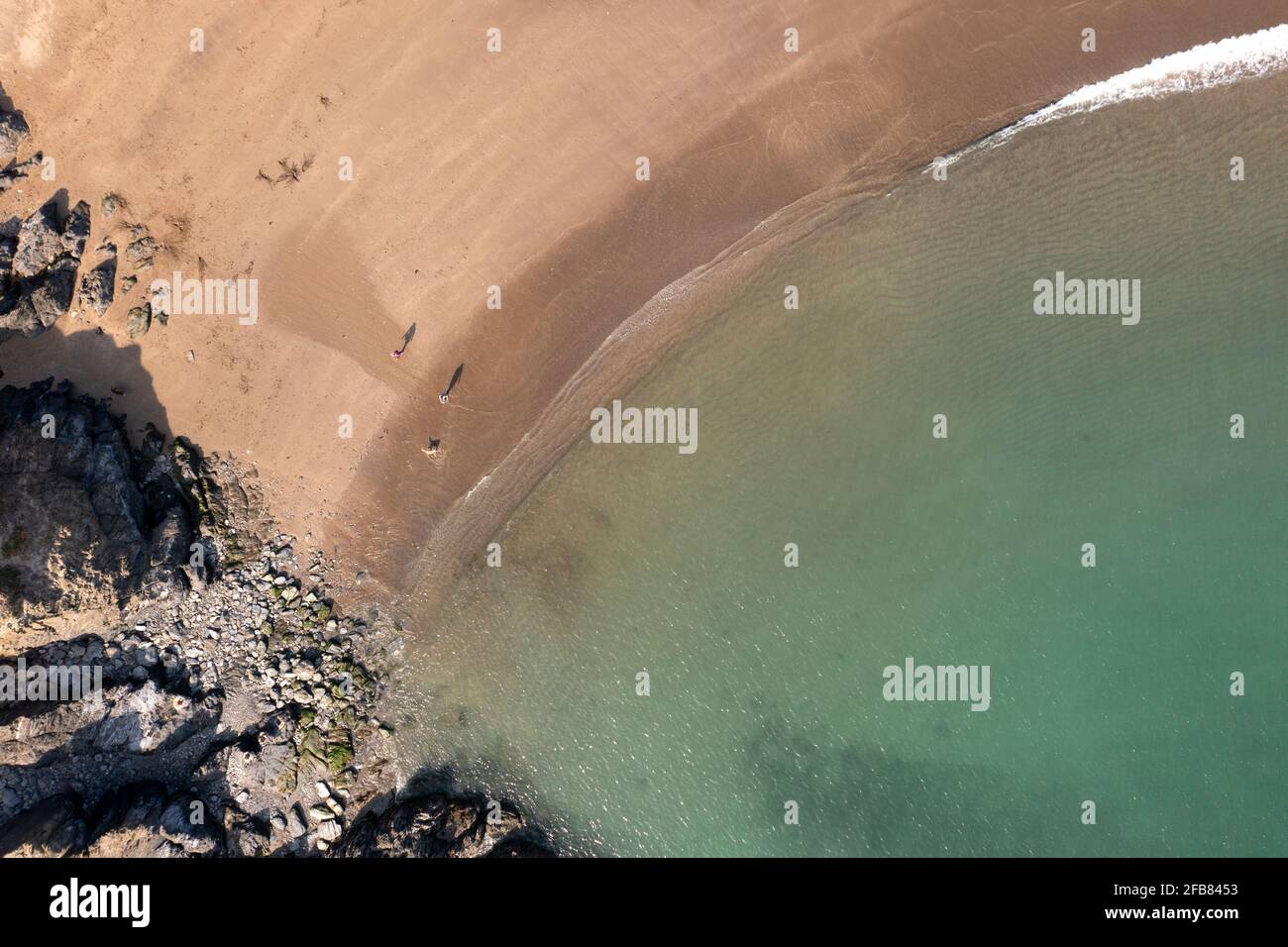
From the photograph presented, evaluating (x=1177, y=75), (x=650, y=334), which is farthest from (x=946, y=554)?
(x=1177, y=75)

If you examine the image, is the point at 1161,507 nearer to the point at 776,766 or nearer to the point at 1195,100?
the point at 1195,100

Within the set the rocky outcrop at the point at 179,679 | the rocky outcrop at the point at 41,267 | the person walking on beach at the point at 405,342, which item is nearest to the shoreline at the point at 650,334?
the rocky outcrop at the point at 179,679

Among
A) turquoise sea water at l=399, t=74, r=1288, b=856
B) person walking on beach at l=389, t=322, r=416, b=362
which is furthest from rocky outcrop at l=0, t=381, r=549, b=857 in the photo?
person walking on beach at l=389, t=322, r=416, b=362

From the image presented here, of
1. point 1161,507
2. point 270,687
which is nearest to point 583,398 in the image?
point 270,687

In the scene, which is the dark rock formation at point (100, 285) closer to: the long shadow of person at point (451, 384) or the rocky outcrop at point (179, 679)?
the rocky outcrop at point (179, 679)

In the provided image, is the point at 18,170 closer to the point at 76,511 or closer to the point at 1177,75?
the point at 76,511

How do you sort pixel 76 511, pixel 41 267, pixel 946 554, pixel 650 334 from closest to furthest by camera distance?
1. pixel 76 511
2. pixel 41 267
3. pixel 650 334
4. pixel 946 554

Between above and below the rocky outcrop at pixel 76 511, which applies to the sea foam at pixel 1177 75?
above
